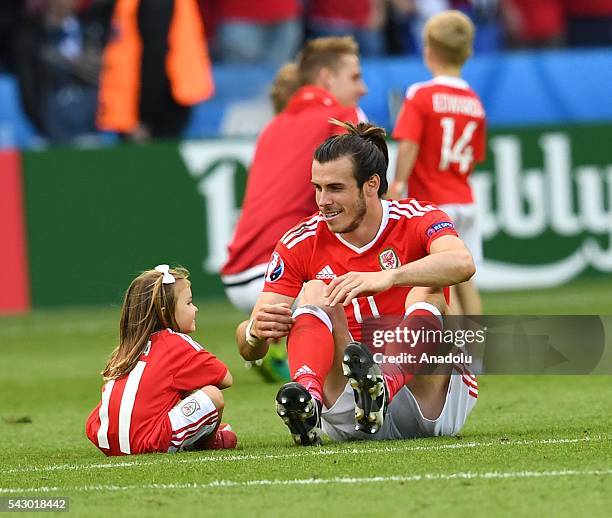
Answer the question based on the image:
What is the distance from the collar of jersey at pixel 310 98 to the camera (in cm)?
896

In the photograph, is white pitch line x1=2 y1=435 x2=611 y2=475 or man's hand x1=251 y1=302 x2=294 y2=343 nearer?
white pitch line x1=2 y1=435 x2=611 y2=475

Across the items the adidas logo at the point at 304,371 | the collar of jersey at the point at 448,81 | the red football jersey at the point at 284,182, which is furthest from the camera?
the collar of jersey at the point at 448,81

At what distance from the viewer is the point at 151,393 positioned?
19.8ft

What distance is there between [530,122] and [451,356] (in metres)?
8.64

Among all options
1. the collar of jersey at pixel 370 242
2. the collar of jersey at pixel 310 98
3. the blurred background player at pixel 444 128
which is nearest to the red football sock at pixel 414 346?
the collar of jersey at pixel 370 242

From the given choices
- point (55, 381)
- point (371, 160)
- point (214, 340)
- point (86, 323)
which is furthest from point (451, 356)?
point (86, 323)

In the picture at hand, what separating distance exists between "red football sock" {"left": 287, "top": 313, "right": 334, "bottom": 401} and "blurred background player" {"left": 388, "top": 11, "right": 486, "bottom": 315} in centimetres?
307

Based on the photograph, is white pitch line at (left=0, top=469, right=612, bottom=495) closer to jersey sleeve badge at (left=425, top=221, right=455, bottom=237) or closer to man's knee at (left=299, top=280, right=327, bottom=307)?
man's knee at (left=299, top=280, right=327, bottom=307)

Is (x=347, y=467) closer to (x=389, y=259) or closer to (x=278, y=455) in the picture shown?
(x=278, y=455)

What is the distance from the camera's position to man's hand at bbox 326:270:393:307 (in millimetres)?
5848

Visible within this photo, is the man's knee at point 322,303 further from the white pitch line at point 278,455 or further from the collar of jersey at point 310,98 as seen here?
the collar of jersey at point 310,98

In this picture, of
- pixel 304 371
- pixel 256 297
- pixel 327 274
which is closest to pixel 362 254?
pixel 327 274

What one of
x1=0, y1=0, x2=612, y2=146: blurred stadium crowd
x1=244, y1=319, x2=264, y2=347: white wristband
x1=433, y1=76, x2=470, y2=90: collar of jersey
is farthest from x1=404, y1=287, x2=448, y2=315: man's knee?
x1=0, y1=0, x2=612, y2=146: blurred stadium crowd

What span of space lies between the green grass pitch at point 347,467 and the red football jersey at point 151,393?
0.38ft
